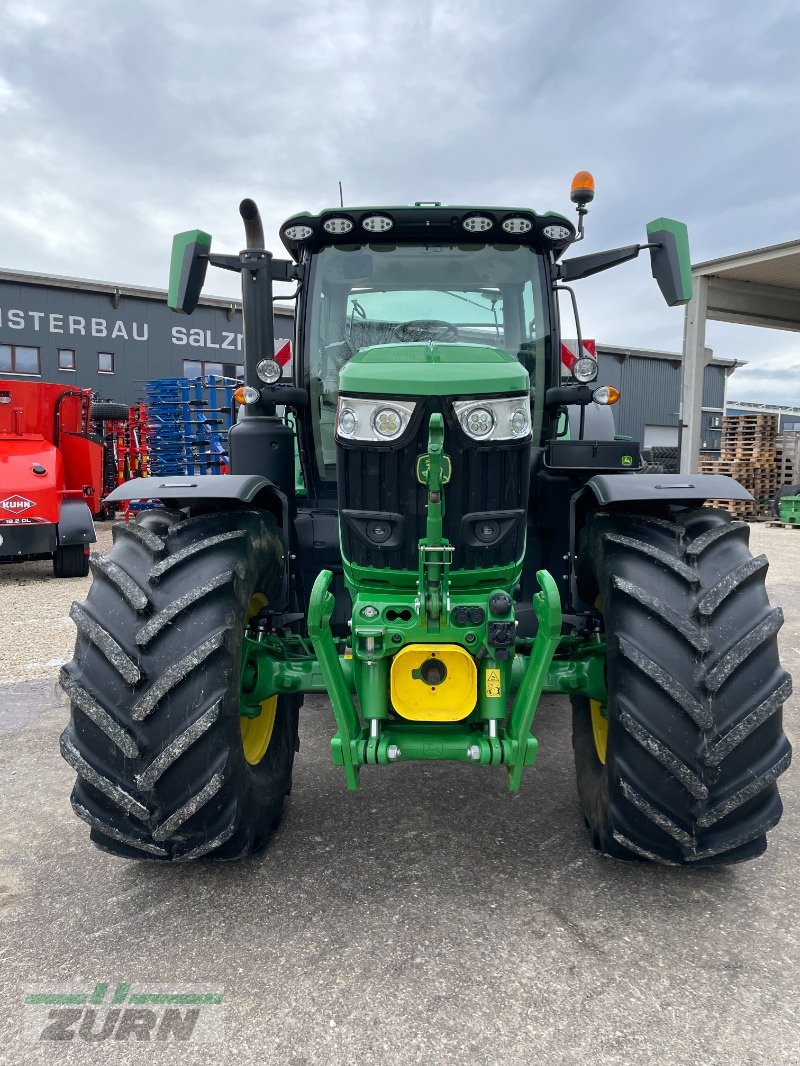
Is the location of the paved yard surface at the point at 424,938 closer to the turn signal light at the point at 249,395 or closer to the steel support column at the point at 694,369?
the turn signal light at the point at 249,395

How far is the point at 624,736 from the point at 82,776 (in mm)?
1487

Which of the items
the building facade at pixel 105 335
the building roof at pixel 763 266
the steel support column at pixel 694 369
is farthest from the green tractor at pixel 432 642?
the building facade at pixel 105 335

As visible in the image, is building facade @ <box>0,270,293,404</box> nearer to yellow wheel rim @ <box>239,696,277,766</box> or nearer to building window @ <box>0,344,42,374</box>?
building window @ <box>0,344,42,374</box>

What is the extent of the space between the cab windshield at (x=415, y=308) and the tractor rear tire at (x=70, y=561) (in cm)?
606

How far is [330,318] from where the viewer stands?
3.34 m

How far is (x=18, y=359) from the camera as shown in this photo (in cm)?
2058

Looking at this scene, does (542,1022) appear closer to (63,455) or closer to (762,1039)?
(762,1039)

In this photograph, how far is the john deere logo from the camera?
7.80 metres

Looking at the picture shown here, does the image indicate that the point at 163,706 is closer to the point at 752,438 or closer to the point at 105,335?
the point at 752,438

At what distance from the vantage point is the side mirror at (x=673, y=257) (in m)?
2.98

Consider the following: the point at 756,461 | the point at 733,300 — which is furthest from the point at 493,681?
the point at 756,461

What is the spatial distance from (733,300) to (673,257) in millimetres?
13907

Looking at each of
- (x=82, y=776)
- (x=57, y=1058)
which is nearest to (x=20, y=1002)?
(x=57, y=1058)

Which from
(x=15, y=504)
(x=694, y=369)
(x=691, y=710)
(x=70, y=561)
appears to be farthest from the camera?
(x=694, y=369)
